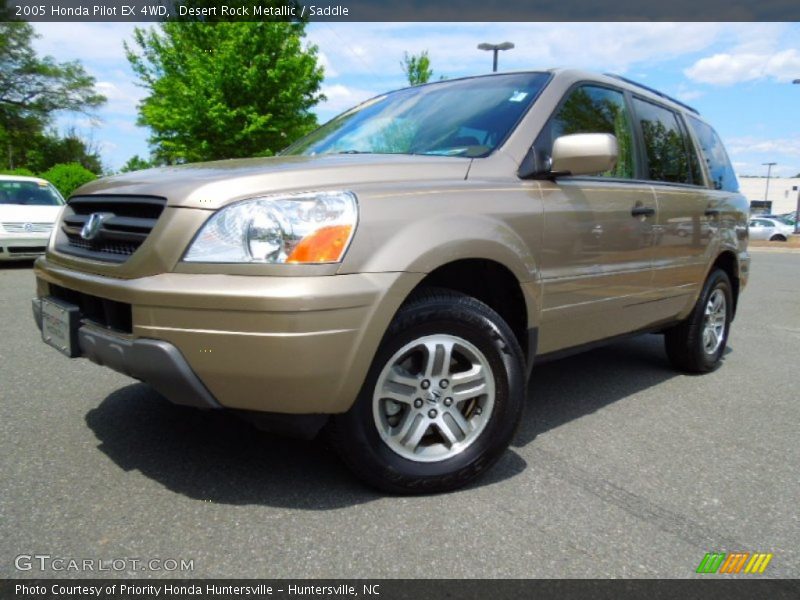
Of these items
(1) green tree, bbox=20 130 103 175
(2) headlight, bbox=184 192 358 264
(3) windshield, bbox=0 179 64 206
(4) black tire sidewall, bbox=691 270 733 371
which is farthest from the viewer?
(1) green tree, bbox=20 130 103 175

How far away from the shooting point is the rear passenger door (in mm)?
3910

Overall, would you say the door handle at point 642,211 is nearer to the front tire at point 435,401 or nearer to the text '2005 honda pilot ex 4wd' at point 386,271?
the text '2005 honda pilot ex 4wd' at point 386,271

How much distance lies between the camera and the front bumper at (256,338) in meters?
2.17

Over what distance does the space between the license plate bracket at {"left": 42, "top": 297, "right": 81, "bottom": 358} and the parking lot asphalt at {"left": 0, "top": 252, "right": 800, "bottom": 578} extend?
50 centimetres

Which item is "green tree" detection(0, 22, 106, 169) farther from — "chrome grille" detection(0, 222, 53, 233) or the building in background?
the building in background

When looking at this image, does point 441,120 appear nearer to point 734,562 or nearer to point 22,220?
point 734,562

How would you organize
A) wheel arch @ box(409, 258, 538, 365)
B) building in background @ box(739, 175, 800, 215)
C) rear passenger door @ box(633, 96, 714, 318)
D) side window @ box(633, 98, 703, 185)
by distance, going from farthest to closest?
building in background @ box(739, 175, 800, 215) → side window @ box(633, 98, 703, 185) → rear passenger door @ box(633, 96, 714, 318) → wheel arch @ box(409, 258, 538, 365)

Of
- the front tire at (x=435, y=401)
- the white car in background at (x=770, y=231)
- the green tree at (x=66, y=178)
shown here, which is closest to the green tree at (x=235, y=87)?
the green tree at (x=66, y=178)

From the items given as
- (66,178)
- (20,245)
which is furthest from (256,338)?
(66,178)

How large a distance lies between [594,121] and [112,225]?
2449mm

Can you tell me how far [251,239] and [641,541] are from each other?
1.69 meters

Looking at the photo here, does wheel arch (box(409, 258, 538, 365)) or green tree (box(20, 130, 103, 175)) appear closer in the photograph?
wheel arch (box(409, 258, 538, 365))

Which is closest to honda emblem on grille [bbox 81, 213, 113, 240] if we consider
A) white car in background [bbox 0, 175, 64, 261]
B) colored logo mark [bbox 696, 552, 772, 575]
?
colored logo mark [bbox 696, 552, 772, 575]

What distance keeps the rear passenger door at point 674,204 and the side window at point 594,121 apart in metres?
0.20
